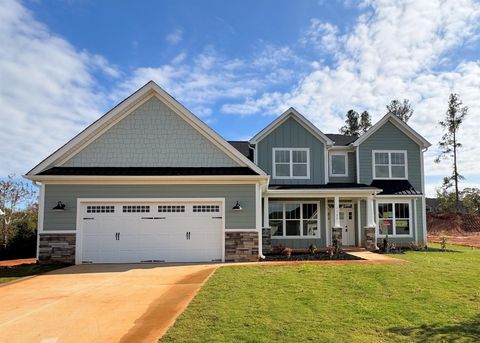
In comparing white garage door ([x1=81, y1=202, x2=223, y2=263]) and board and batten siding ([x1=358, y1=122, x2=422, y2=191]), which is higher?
board and batten siding ([x1=358, y1=122, x2=422, y2=191])

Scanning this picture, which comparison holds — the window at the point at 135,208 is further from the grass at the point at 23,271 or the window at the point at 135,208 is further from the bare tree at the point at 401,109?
the bare tree at the point at 401,109

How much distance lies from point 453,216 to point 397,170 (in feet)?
70.6

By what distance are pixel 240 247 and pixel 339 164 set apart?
894 centimetres

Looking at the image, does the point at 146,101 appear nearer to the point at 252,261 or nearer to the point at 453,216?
the point at 252,261

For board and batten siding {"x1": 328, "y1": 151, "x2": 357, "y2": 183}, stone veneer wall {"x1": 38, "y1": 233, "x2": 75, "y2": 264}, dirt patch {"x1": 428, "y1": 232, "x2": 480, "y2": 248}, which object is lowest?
dirt patch {"x1": 428, "y1": 232, "x2": 480, "y2": 248}

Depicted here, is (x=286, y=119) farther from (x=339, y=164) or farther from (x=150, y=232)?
(x=150, y=232)

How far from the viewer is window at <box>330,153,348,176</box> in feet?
64.5

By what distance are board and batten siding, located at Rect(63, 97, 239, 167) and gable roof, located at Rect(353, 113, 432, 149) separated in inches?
343

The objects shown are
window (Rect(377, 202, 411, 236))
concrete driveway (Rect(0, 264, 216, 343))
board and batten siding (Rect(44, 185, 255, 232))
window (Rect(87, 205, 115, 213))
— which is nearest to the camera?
concrete driveway (Rect(0, 264, 216, 343))

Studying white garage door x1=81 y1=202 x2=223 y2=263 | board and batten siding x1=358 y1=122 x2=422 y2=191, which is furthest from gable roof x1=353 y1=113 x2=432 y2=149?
white garage door x1=81 y1=202 x2=223 y2=263

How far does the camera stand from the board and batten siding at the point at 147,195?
13102 mm

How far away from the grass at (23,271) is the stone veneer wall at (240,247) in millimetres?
5775

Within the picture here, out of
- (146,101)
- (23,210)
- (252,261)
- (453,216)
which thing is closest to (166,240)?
(252,261)

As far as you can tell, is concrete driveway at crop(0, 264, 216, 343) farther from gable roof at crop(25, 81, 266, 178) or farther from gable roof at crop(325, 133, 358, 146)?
gable roof at crop(325, 133, 358, 146)
